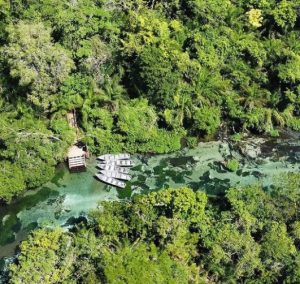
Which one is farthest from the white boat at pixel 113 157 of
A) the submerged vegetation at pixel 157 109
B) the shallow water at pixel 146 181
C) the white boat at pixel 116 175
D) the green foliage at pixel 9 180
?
the green foliage at pixel 9 180

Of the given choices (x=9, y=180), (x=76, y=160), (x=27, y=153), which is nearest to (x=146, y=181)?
(x=76, y=160)

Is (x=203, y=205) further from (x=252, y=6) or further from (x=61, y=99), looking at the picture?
(x=252, y=6)

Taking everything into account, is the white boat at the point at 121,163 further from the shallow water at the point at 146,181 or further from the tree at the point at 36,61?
the tree at the point at 36,61

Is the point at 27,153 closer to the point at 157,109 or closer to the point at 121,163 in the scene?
the point at 121,163

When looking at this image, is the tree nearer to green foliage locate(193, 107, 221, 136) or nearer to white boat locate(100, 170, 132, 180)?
white boat locate(100, 170, 132, 180)

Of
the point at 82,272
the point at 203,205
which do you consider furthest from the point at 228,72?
the point at 82,272
